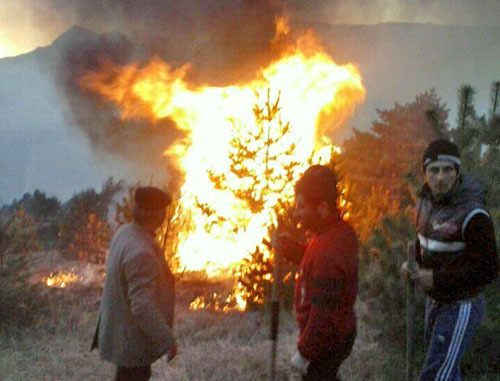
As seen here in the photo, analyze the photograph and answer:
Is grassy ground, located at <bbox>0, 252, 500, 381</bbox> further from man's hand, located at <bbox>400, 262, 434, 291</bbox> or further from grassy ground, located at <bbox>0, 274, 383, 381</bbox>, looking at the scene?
man's hand, located at <bbox>400, 262, 434, 291</bbox>

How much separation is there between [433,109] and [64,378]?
450cm

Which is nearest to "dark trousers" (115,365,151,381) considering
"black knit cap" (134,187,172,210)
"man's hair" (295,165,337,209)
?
"black knit cap" (134,187,172,210)

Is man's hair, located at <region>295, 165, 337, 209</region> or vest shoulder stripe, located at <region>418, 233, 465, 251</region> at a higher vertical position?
man's hair, located at <region>295, 165, 337, 209</region>

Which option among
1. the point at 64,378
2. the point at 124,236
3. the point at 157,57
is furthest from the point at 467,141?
the point at 157,57

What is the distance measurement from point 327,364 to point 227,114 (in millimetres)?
7931

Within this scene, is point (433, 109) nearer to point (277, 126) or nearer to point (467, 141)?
point (467, 141)

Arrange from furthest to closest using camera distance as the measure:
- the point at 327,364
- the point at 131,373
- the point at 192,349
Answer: the point at 192,349, the point at 131,373, the point at 327,364

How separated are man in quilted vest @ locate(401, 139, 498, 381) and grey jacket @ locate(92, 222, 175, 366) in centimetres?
156

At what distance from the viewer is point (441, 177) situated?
3.66m

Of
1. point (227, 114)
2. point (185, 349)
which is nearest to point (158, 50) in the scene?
point (227, 114)

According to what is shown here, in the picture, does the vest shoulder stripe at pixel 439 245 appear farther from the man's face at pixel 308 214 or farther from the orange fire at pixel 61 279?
the orange fire at pixel 61 279

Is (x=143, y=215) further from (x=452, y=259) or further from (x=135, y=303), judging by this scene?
(x=452, y=259)

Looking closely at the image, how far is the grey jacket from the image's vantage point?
3566mm

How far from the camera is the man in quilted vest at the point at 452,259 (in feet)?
11.3
